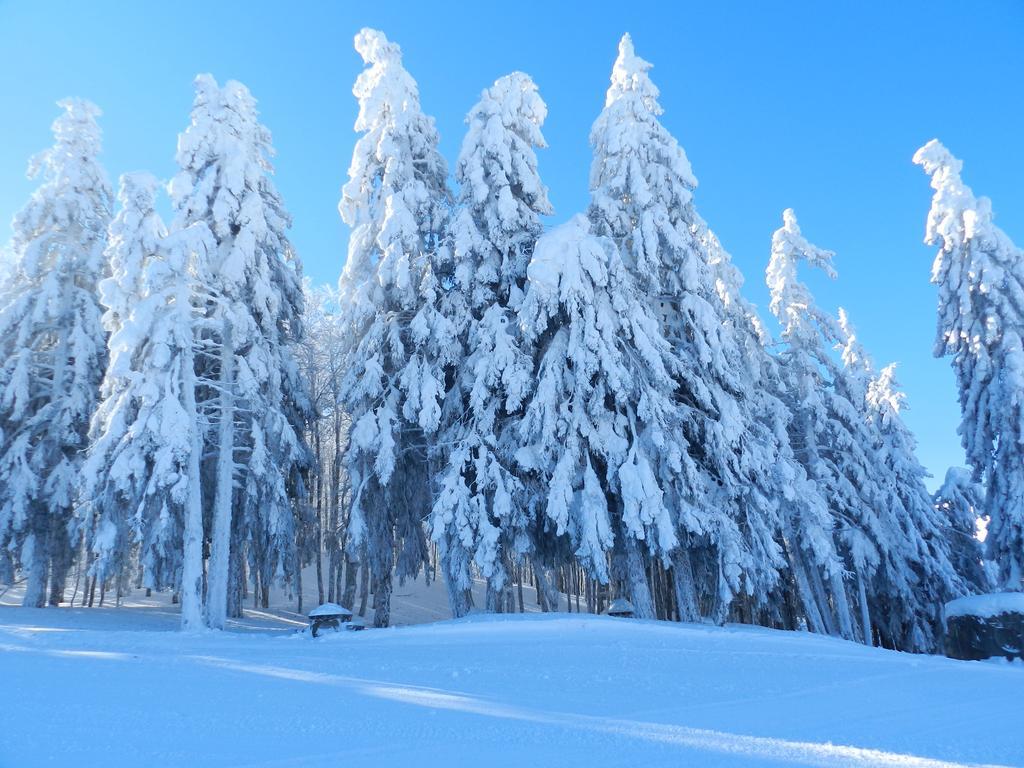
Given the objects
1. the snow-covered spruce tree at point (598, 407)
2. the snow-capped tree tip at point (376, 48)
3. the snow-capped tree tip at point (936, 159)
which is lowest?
the snow-covered spruce tree at point (598, 407)

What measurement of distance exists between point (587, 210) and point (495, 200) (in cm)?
268

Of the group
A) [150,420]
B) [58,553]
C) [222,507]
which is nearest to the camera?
[150,420]

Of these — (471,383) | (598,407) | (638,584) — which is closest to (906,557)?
(638,584)

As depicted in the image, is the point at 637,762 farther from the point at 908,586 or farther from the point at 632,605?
the point at 908,586

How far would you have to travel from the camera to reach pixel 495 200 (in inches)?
663

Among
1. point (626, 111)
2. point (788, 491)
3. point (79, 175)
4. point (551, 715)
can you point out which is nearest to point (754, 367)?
point (788, 491)

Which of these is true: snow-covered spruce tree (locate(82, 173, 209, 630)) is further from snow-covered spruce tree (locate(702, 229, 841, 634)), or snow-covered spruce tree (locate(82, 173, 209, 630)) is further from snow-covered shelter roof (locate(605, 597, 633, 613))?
snow-covered spruce tree (locate(702, 229, 841, 634))

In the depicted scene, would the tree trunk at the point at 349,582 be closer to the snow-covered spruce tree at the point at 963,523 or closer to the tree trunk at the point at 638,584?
the tree trunk at the point at 638,584

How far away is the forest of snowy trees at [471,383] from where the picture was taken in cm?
1387

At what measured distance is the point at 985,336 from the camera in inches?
763

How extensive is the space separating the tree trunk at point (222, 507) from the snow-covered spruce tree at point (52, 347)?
5506 mm

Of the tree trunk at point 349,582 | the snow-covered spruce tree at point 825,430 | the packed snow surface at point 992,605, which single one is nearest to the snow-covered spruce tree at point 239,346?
the tree trunk at point 349,582

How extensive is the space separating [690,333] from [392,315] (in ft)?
27.1

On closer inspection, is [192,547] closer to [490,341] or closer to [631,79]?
[490,341]
